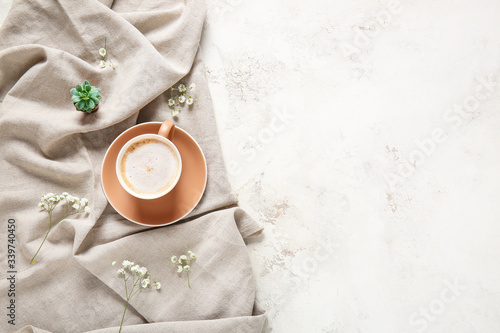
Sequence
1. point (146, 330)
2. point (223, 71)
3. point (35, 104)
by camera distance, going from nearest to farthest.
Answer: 1. point (146, 330)
2. point (35, 104)
3. point (223, 71)

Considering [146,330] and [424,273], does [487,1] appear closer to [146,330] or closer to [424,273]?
[424,273]

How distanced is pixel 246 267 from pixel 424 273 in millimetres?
653

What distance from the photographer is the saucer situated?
4.23 feet

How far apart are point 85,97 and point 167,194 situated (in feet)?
1.33

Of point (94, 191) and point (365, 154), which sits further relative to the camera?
point (365, 154)

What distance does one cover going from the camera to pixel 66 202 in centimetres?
131

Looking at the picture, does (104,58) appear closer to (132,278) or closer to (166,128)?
(166,128)

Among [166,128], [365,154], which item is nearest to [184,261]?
[166,128]

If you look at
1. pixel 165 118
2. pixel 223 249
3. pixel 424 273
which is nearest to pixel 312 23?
pixel 165 118

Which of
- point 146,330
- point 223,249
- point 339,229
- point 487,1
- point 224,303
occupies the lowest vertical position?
point 146,330

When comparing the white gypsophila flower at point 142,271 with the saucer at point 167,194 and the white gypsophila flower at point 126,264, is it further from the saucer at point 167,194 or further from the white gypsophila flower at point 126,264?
the saucer at point 167,194

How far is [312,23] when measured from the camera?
1484 mm

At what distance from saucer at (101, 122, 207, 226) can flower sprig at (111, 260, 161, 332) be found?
15 cm

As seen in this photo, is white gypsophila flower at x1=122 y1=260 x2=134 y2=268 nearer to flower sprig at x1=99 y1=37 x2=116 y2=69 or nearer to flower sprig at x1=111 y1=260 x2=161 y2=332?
flower sprig at x1=111 y1=260 x2=161 y2=332
